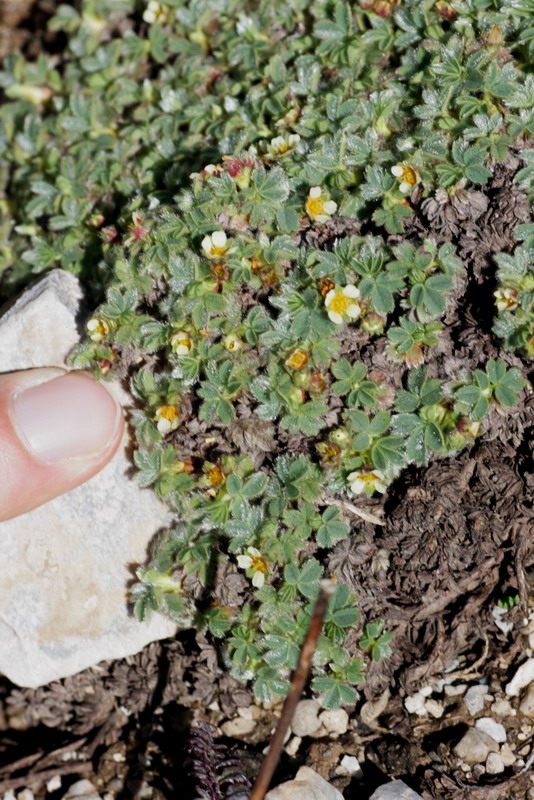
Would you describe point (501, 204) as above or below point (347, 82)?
below

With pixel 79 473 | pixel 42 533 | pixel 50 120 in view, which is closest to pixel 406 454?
pixel 79 473

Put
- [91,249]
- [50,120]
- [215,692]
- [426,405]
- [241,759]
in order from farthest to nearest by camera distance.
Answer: [50,120] → [91,249] → [215,692] → [241,759] → [426,405]

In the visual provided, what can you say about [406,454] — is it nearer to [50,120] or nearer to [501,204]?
[501,204]

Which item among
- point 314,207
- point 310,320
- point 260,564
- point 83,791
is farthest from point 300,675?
point 83,791

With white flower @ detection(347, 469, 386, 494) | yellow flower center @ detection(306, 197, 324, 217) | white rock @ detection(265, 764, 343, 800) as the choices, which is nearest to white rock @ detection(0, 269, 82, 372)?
yellow flower center @ detection(306, 197, 324, 217)

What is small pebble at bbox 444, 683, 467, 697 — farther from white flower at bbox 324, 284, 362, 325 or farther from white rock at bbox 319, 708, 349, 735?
white flower at bbox 324, 284, 362, 325

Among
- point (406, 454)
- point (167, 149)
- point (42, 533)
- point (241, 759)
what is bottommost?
point (241, 759)

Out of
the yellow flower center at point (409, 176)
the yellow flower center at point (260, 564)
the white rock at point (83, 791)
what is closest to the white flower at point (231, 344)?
the yellow flower center at point (260, 564)
